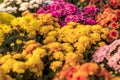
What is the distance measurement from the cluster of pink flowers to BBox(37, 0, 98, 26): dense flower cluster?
203 cm

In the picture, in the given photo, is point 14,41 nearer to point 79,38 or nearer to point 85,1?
point 79,38

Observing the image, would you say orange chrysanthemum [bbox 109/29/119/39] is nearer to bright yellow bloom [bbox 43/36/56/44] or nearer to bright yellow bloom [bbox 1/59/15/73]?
→ bright yellow bloom [bbox 43/36/56/44]

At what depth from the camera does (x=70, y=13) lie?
10242mm

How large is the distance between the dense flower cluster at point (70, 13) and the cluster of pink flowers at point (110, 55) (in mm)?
2029

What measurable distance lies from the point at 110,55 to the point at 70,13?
2.90m

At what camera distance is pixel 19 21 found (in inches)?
335

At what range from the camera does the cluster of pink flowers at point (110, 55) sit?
7.11m

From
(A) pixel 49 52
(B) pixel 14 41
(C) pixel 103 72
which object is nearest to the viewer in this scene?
(C) pixel 103 72

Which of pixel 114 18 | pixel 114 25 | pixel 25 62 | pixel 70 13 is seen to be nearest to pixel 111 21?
pixel 114 18

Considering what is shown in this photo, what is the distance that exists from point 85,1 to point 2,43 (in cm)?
439

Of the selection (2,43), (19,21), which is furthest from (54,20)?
(2,43)

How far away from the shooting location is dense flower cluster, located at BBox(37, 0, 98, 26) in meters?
9.87

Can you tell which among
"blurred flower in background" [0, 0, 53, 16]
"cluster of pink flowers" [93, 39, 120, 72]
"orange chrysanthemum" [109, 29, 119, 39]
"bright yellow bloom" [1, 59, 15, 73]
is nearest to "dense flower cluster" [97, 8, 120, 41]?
"orange chrysanthemum" [109, 29, 119, 39]

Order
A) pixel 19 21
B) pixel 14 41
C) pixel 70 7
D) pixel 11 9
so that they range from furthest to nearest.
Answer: pixel 11 9 < pixel 70 7 < pixel 19 21 < pixel 14 41
